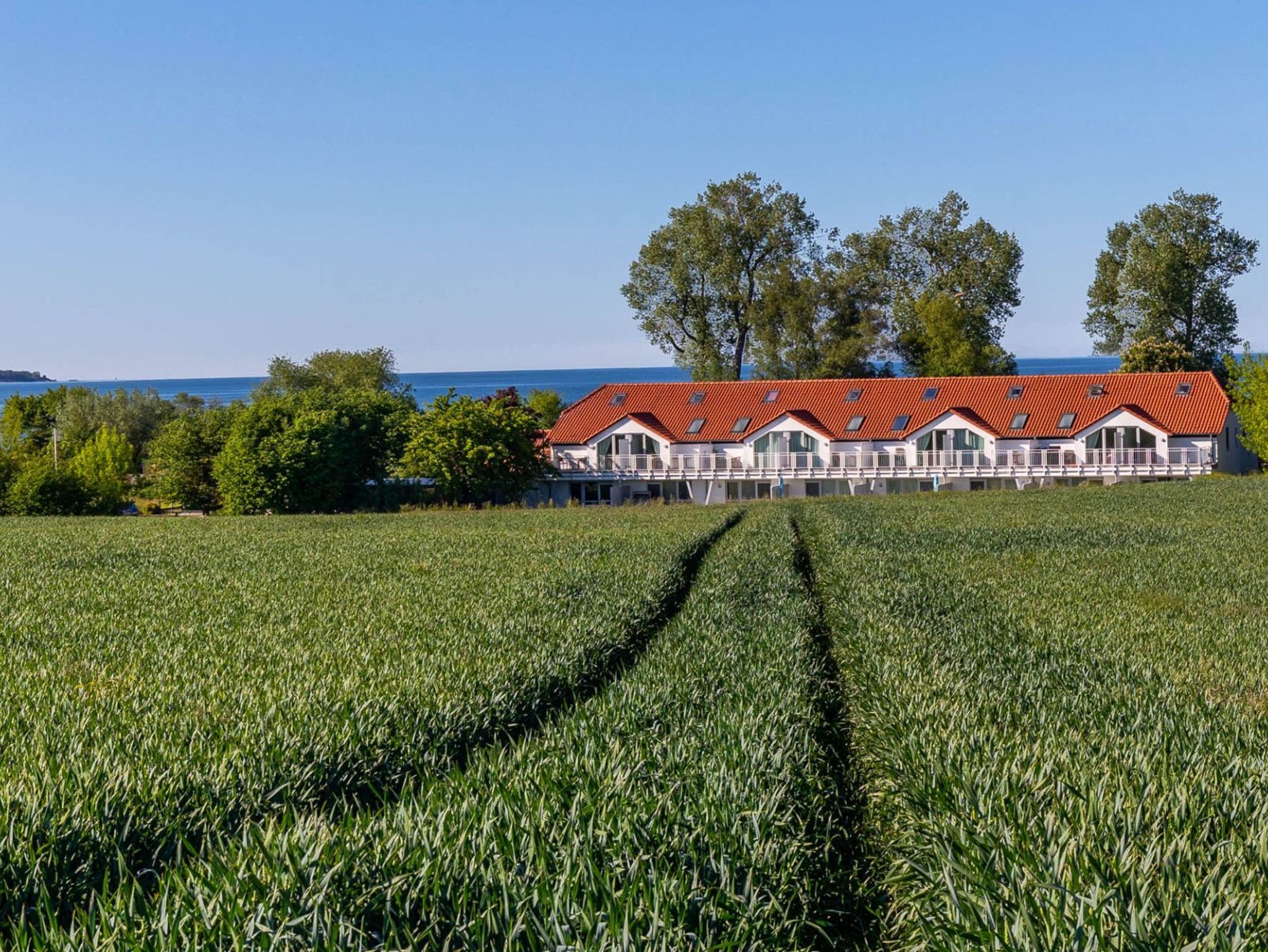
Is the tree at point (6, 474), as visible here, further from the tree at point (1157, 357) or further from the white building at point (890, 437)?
the tree at point (1157, 357)

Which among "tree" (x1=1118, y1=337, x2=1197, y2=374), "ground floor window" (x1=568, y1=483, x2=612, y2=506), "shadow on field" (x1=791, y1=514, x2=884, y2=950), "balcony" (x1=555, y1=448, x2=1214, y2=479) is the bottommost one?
"shadow on field" (x1=791, y1=514, x2=884, y2=950)

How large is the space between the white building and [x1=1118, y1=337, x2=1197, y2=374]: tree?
5936mm

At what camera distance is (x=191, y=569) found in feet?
82.3

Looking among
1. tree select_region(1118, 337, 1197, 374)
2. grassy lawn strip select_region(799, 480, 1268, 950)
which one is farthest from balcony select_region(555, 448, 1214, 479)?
grassy lawn strip select_region(799, 480, 1268, 950)

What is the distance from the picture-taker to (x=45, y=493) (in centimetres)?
6066

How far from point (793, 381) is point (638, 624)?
5837 cm

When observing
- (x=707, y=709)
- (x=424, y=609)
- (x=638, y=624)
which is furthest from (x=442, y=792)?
(x=424, y=609)

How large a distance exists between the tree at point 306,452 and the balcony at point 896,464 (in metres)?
11.1

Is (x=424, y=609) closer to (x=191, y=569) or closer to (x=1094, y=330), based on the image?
(x=191, y=569)

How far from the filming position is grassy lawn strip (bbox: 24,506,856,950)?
5133mm

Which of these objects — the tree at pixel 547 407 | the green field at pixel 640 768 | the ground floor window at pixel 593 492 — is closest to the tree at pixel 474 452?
the ground floor window at pixel 593 492

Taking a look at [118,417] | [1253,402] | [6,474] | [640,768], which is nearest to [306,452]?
[6,474]

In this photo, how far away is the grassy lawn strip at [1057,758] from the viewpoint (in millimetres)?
5215

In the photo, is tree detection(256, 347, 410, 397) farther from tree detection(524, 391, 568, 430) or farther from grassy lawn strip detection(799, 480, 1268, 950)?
grassy lawn strip detection(799, 480, 1268, 950)
